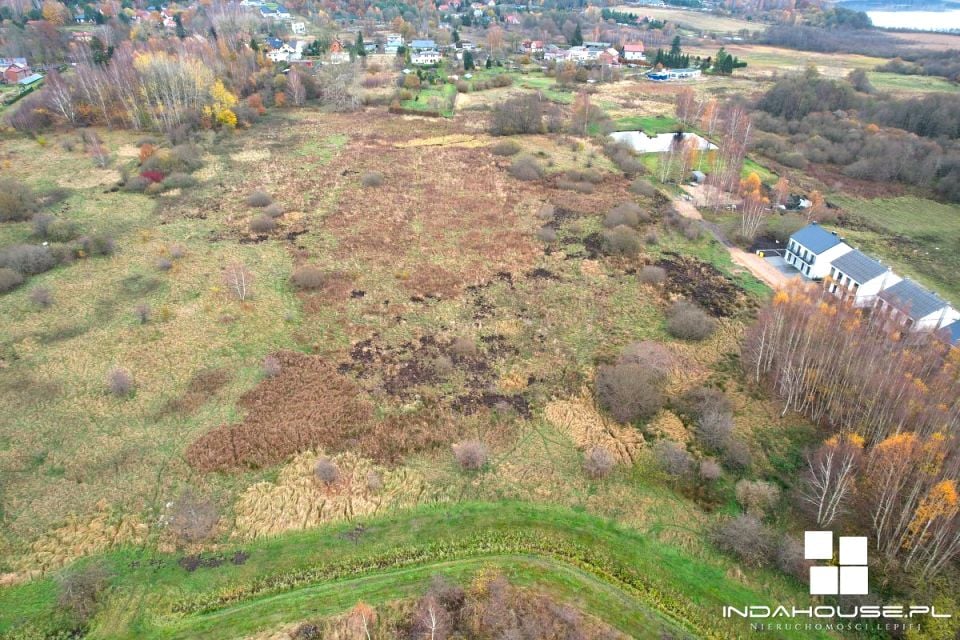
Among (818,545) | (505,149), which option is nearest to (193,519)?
(818,545)

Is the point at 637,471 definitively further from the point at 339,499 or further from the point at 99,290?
the point at 99,290

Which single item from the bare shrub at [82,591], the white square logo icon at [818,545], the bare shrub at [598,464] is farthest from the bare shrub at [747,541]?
the bare shrub at [82,591]

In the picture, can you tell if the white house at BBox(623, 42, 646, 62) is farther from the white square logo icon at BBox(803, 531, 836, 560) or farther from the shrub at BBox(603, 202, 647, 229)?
the white square logo icon at BBox(803, 531, 836, 560)

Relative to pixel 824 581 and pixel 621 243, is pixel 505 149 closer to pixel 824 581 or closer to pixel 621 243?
pixel 621 243

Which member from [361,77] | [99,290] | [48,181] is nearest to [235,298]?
[99,290]

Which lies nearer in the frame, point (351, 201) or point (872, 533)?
point (872, 533)

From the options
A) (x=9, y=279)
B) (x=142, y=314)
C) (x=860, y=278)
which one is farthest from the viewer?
(x=9, y=279)

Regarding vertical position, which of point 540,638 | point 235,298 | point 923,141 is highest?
point 923,141
